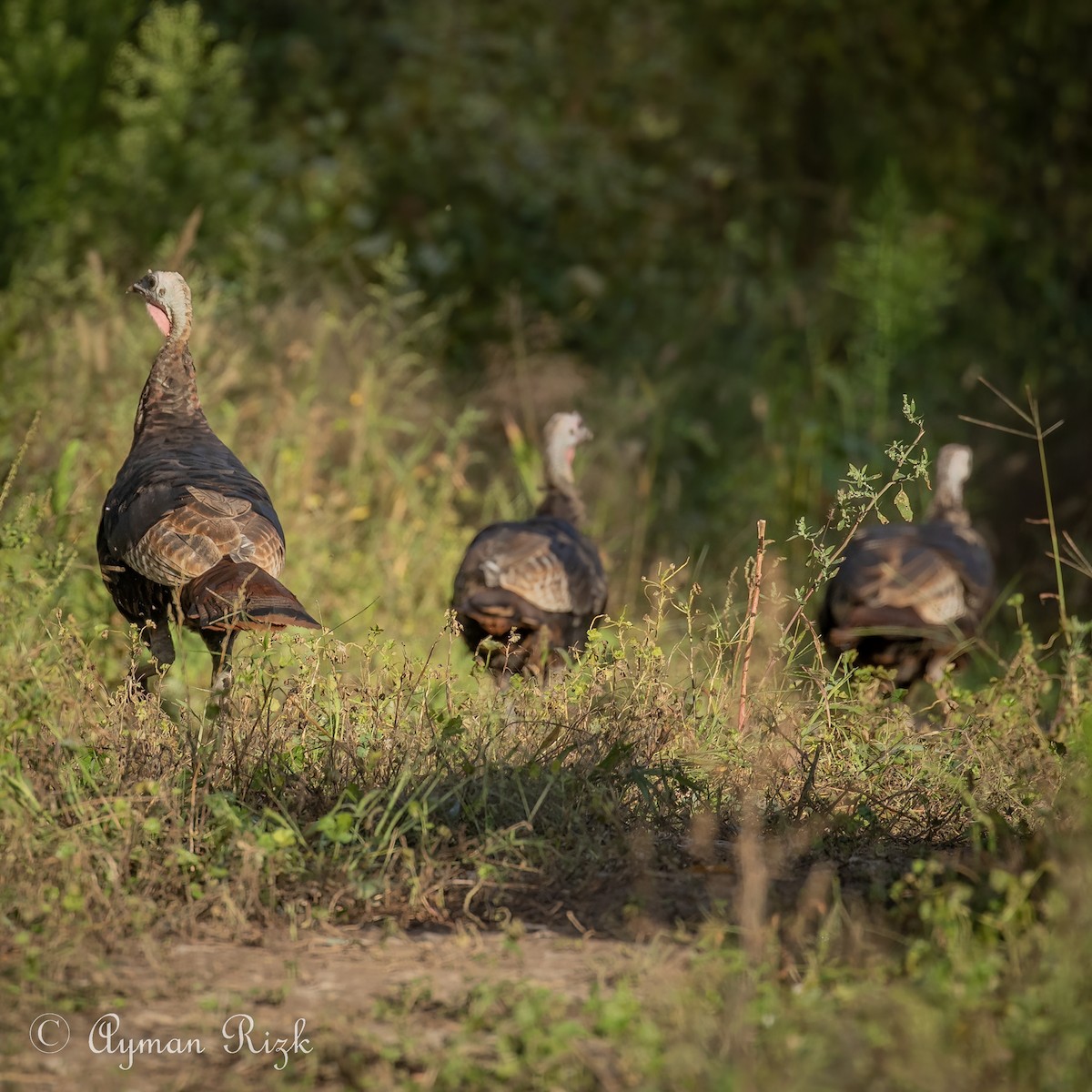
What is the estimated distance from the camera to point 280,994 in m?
3.21

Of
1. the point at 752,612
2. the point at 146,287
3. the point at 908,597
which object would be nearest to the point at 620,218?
the point at 908,597

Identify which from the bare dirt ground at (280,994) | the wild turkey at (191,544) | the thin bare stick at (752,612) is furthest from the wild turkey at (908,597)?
the bare dirt ground at (280,994)

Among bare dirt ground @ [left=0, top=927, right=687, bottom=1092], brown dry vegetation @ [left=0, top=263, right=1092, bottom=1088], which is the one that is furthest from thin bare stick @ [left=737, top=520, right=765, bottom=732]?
bare dirt ground @ [left=0, top=927, right=687, bottom=1092]

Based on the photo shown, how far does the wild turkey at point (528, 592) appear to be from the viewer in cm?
692

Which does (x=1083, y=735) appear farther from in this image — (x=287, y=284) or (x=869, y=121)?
(x=869, y=121)

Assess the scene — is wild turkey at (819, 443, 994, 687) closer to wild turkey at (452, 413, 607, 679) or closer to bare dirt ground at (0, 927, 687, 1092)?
wild turkey at (452, 413, 607, 679)

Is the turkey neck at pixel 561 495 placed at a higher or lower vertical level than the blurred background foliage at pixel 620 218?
lower

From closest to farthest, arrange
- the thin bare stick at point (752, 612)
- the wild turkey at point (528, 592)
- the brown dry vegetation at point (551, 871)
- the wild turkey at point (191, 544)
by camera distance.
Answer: the brown dry vegetation at point (551, 871)
the thin bare stick at point (752, 612)
the wild turkey at point (191, 544)
the wild turkey at point (528, 592)

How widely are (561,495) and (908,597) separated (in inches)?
72.0

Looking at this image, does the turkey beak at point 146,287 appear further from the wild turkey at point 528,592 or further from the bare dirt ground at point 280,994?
the bare dirt ground at point 280,994

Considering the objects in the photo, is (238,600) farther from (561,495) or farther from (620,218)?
(620,218)

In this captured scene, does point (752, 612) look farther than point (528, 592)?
No

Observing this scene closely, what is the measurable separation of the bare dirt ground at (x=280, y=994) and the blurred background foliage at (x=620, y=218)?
4.53 metres

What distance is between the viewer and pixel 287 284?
988 cm
